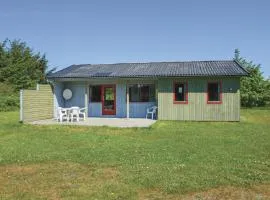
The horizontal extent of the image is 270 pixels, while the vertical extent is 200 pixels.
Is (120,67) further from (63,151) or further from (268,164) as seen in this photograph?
(268,164)

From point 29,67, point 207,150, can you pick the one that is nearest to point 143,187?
point 207,150

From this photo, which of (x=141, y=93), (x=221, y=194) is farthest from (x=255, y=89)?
(x=221, y=194)

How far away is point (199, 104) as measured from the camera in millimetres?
18547

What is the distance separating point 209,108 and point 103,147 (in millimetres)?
9580

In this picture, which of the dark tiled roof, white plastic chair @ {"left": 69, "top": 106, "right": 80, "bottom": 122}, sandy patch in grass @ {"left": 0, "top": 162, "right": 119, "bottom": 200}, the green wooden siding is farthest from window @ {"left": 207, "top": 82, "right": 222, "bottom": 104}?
sandy patch in grass @ {"left": 0, "top": 162, "right": 119, "bottom": 200}

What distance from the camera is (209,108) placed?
18453 mm

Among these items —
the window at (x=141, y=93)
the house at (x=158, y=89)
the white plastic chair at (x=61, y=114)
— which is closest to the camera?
the white plastic chair at (x=61, y=114)

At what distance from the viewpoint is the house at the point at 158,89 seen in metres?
18.3

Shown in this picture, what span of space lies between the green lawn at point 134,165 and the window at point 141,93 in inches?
267

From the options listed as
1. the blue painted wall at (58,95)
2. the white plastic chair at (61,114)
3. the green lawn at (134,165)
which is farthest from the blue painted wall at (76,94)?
the green lawn at (134,165)

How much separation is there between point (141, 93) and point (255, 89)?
15.2 metres

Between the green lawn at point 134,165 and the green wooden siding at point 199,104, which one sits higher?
the green wooden siding at point 199,104

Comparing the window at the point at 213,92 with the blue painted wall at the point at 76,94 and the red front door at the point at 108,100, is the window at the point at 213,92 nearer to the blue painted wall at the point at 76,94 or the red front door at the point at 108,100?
the red front door at the point at 108,100

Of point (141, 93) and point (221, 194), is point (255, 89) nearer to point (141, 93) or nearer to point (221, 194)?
point (141, 93)
